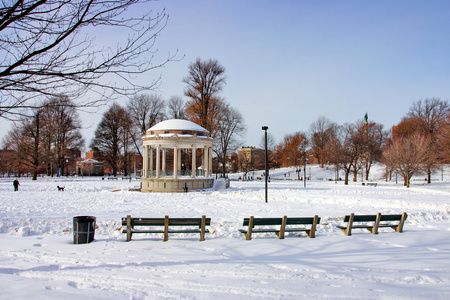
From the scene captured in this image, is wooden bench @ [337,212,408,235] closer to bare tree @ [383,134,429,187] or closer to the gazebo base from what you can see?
the gazebo base

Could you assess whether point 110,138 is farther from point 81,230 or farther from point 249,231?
point 249,231

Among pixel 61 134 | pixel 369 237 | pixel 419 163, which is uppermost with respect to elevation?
pixel 61 134

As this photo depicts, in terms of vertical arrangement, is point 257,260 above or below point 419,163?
below

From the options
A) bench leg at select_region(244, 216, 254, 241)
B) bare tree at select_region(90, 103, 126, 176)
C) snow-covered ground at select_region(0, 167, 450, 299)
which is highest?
bare tree at select_region(90, 103, 126, 176)

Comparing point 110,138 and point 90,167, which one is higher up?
point 110,138

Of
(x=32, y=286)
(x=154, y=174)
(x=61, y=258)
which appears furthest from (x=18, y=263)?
(x=154, y=174)

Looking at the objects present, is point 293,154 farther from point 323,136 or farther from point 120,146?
point 120,146

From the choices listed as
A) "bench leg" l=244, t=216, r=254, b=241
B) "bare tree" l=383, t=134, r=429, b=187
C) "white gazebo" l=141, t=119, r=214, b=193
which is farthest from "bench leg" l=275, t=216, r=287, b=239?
"bare tree" l=383, t=134, r=429, b=187

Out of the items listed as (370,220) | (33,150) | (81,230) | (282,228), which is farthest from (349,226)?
(33,150)

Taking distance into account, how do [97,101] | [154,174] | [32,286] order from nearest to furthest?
[32,286] < [97,101] < [154,174]

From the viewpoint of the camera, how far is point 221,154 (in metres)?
51.6

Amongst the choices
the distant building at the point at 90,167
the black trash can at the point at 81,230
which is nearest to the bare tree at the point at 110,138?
the distant building at the point at 90,167

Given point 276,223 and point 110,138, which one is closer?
point 276,223

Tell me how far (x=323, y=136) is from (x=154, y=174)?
6543cm
